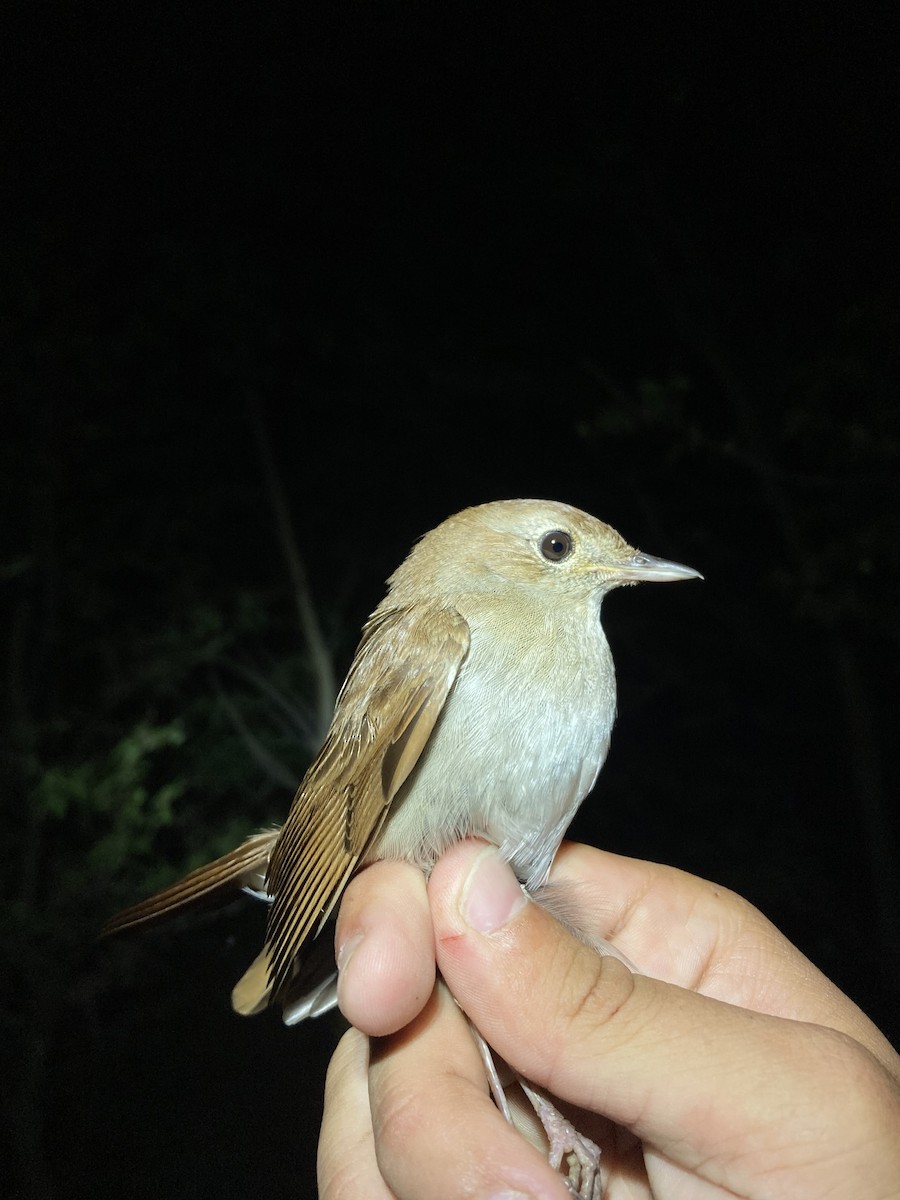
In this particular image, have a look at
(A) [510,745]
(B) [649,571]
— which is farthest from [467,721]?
(B) [649,571]

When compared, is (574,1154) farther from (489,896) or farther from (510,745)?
(510,745)

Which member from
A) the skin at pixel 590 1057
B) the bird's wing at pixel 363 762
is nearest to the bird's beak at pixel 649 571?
the bird's wing at pixel 363 762

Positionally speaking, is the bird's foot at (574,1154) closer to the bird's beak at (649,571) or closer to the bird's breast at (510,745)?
the bird's breast at (510,745)

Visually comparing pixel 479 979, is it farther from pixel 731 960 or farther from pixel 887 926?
pixel 887 926

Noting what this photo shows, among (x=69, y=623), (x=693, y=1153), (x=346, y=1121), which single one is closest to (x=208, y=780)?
(x=69, y=623)

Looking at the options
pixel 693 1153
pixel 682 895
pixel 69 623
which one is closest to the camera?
pixel 693 1153

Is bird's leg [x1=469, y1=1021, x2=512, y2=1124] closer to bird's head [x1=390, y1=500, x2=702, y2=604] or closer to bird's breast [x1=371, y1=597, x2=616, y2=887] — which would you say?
bird's breast [x1=371, y1=597, x2=616, y2=887]

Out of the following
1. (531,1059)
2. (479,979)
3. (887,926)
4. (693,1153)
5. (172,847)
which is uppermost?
(479,979)
